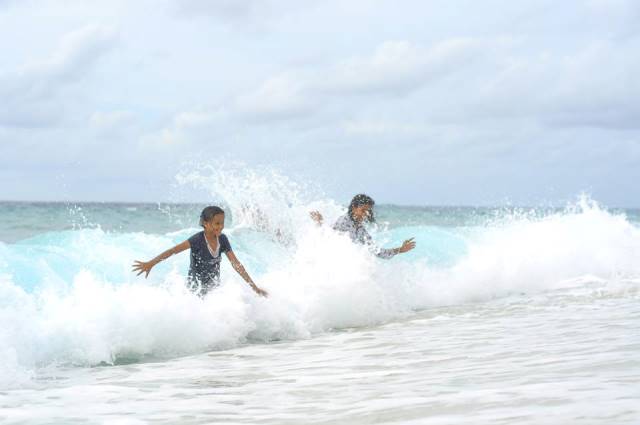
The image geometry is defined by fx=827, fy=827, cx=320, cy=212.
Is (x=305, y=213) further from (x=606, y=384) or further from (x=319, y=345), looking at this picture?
(x=606, y=384)

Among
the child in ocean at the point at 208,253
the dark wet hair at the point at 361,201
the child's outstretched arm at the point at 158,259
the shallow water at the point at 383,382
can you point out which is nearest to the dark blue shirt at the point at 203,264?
the child in ocean at the point at 208,253

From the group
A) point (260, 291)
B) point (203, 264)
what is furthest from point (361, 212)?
point (203, 264)

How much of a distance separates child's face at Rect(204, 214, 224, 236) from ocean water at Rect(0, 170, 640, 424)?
0.91 m

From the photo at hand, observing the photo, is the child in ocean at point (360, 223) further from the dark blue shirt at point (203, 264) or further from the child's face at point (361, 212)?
the dark blue shirt at point (203, 264)

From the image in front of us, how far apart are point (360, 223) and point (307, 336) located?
1.95 meters

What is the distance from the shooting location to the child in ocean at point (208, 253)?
8.25 meters

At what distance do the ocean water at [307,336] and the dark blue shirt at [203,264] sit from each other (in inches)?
6.0

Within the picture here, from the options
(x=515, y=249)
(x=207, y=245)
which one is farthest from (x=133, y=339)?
(x=515, y=249)

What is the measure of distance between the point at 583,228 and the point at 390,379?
44.5 feet

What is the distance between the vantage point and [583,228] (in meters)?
18.6

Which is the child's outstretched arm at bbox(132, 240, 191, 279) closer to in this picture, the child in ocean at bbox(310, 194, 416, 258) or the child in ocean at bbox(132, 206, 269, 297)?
A: the child in ocean at bbox(132, 206, 269, 297)

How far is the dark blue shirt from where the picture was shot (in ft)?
27.9

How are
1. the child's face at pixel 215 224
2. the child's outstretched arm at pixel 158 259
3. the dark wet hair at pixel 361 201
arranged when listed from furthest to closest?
1. the dark wet hair at pixel 361 201
2. the child's face at pixel 215 224
3. the child's outstretched arm at pixel 158 259

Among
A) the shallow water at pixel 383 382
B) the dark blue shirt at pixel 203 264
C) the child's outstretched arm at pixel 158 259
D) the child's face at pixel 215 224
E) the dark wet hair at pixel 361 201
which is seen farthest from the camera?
the dark wet hair at pixel 361 201
